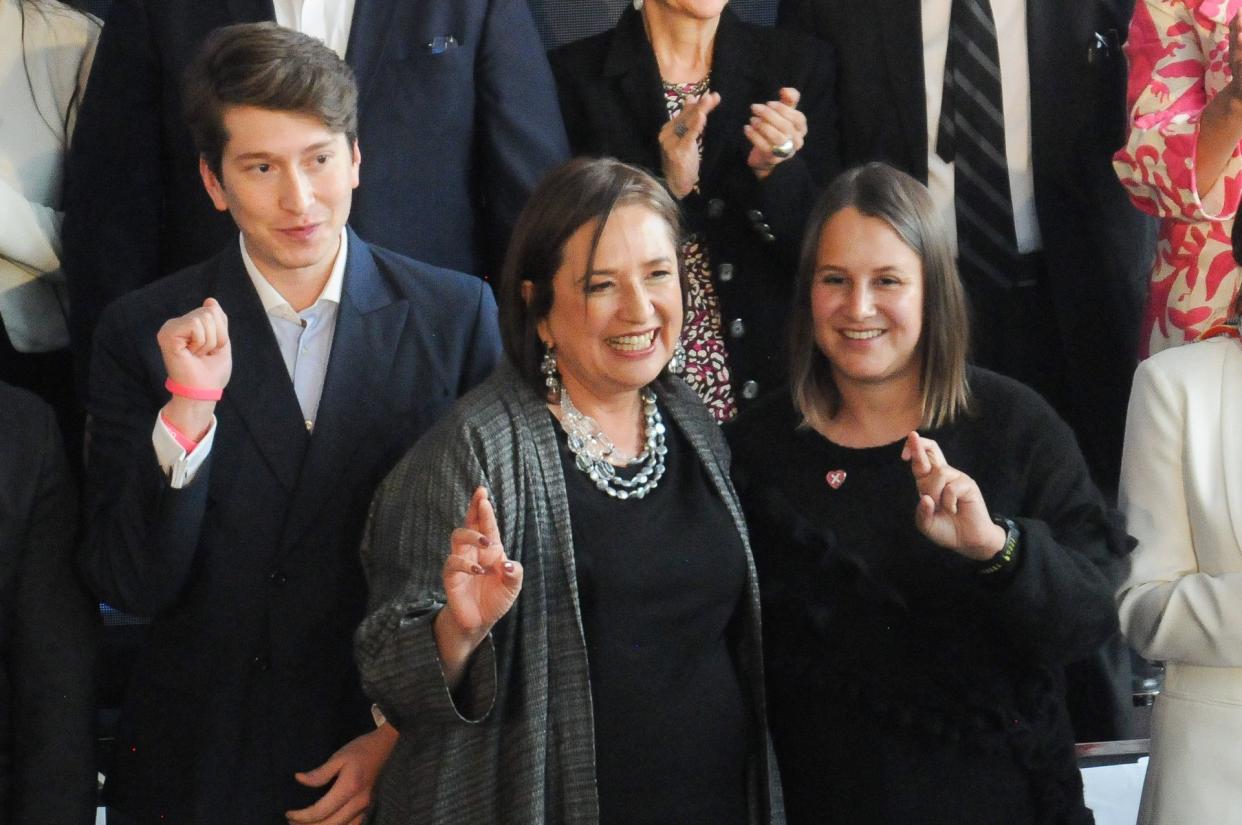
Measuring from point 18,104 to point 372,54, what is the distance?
60cm

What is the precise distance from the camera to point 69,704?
7.06ft

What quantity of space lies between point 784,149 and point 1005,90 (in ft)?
1.62

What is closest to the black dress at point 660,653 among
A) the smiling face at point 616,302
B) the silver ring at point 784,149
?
the smiling face at point 616,302

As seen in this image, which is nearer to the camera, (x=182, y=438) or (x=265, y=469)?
(x=182, y=438)

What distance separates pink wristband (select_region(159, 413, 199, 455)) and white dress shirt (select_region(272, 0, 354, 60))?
82 centimetres

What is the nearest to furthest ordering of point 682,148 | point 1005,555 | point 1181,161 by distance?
1. point 1005,555
2. point 1181,161
3. point 682,148

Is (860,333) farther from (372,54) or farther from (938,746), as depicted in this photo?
(372,54)

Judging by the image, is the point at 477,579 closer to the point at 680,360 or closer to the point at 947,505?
the point at 947,505

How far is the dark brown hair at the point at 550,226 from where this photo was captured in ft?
6.84

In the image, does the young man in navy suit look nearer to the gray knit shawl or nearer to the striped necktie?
the gray knit shawl

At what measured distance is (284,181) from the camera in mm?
2176

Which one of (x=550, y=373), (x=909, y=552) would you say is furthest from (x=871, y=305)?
(x=550, y=373)

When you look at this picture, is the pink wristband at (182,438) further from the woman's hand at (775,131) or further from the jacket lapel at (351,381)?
the woman's hand at (775,131)

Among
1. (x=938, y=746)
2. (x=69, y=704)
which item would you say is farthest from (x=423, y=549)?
(x=938, y=746)
